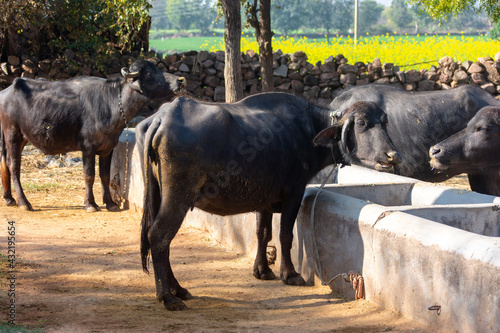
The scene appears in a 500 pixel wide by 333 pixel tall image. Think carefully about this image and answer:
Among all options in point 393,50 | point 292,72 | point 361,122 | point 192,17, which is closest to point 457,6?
point 292,72

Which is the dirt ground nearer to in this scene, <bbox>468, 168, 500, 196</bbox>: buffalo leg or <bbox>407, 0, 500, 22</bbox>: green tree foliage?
<bbox>468, 168, 500, 196</bbox>: buffalo leg

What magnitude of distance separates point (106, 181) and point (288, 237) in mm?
4288

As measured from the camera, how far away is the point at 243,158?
15.9ft

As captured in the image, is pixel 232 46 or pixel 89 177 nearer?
pixel 89 177

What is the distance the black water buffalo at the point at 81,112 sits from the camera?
8375 millimetres

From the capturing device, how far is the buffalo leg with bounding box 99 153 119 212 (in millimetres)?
8711

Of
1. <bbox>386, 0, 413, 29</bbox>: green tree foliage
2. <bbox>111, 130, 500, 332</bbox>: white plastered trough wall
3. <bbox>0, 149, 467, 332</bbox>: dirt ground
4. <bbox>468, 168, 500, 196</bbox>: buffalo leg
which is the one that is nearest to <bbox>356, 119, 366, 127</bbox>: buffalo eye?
<bbox>111, 130, 500, 332</bbox>: white plastered trough wall

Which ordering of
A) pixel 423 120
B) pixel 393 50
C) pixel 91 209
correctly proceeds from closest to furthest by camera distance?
pixel 423 120
pixel 91 209
pixel 393 50

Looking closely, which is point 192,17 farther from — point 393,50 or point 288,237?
point 288,237

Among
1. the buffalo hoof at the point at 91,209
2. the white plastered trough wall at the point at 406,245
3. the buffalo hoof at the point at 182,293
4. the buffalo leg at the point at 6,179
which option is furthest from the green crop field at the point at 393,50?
the buffalo hoof at the point at 182,293

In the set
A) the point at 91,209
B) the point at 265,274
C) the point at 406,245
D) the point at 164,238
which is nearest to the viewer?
the point at 406,245

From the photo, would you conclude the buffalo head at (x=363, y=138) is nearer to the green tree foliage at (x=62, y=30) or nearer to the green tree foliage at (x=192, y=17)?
the green tree foliage at (x=62, y=30)

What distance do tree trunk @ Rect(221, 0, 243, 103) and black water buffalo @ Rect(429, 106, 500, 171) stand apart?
3.78 metres

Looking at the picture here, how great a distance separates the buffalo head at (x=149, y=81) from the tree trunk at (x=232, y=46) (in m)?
1.17
